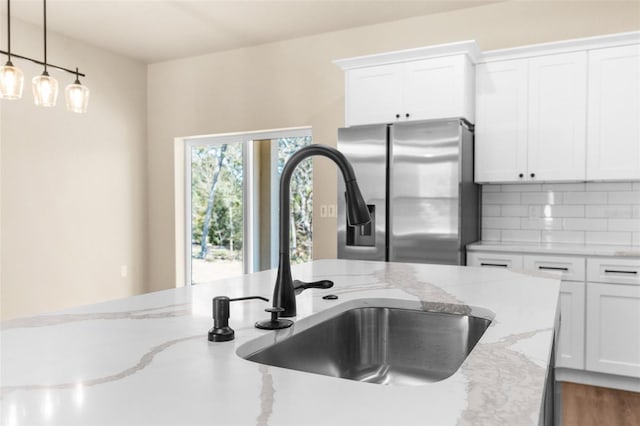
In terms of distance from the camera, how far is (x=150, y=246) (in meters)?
5.43

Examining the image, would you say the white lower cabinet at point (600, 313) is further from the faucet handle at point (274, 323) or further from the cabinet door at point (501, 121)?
the faucet handle at point (274, 323)

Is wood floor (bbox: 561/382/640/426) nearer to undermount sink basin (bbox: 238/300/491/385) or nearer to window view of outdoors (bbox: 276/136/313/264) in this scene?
undermount sink basin (bbox: 238/300/491/385)

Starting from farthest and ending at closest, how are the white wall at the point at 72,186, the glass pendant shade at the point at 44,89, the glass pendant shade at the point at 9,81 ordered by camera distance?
the white wall at the point at 72,186
the glass pendant shade at the point at 44,89
the glass pendant shade at the point at 9,81

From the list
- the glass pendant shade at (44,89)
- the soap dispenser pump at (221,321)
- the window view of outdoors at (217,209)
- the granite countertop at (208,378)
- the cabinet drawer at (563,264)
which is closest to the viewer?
the granite countertop at (208,378)

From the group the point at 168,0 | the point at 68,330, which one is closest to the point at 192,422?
the point at 68,330

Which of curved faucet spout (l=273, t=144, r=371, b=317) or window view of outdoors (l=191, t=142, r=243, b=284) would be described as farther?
window view of outdoors (l=191, t=142, r=243, b=284)

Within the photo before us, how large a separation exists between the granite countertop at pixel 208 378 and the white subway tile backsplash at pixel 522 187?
106 inches

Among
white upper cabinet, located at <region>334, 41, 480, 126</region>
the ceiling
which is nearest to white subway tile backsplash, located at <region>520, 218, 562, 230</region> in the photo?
white upper cabinet, located at <region>334, 41, 480, 126</region>

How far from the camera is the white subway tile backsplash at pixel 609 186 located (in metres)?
3.52

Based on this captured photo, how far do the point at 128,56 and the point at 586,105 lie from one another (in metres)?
4.33

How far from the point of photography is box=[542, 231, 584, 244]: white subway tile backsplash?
12.0 ft

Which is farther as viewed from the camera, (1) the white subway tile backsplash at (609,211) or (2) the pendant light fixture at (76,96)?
(1) the white subway tile backsplash at (609,211)

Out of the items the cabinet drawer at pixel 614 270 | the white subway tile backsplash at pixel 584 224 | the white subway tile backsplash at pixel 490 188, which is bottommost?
the cabinet drawer at pixel 614 270

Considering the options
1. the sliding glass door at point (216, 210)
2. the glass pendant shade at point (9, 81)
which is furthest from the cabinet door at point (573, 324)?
the glass pendant shade at point (9, 81)
